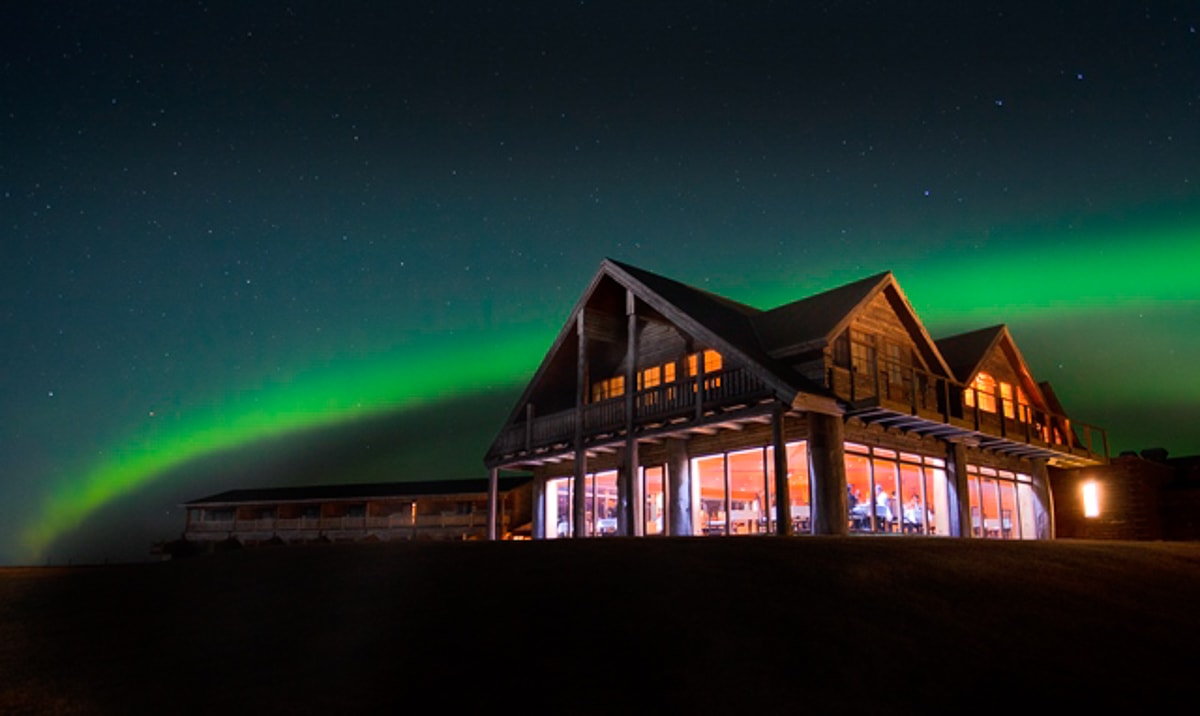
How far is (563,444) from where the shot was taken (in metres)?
31.3

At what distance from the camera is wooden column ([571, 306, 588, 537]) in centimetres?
2898

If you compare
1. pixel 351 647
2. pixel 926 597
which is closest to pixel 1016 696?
pixel 926 597

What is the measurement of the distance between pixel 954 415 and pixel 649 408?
415 inches

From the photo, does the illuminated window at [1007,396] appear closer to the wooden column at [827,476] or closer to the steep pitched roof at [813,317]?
the steep pitched roof at [813,317]

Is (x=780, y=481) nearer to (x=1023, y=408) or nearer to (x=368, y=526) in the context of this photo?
(x=1023, y=408)

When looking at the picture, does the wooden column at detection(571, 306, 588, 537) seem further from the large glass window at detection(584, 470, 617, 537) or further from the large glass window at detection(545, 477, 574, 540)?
the large glass window at detection(545, 477, 574, 540)

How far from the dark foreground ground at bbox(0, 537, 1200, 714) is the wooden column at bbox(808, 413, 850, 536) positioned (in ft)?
18.6

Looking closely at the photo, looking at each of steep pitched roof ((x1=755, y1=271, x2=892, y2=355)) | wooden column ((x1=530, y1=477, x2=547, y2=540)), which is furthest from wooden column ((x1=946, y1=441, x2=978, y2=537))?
wooden column ((x1=530, y1=477, x2=547, y2=540))

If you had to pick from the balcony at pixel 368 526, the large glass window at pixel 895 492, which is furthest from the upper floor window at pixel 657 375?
the balcony at pixel 368 526

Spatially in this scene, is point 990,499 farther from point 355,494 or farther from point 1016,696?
point 355,494

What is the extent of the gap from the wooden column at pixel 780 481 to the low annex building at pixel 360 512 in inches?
930

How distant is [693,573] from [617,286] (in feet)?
58.0

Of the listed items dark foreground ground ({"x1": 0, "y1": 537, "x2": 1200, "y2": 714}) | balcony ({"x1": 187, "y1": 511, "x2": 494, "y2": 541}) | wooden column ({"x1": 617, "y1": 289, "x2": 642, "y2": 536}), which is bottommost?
dark foreground ground ({"x1": 0, "y1": 537, "x2": 1200, "y2": 714})

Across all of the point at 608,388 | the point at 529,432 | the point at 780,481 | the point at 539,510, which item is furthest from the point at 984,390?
the point at 539,510
